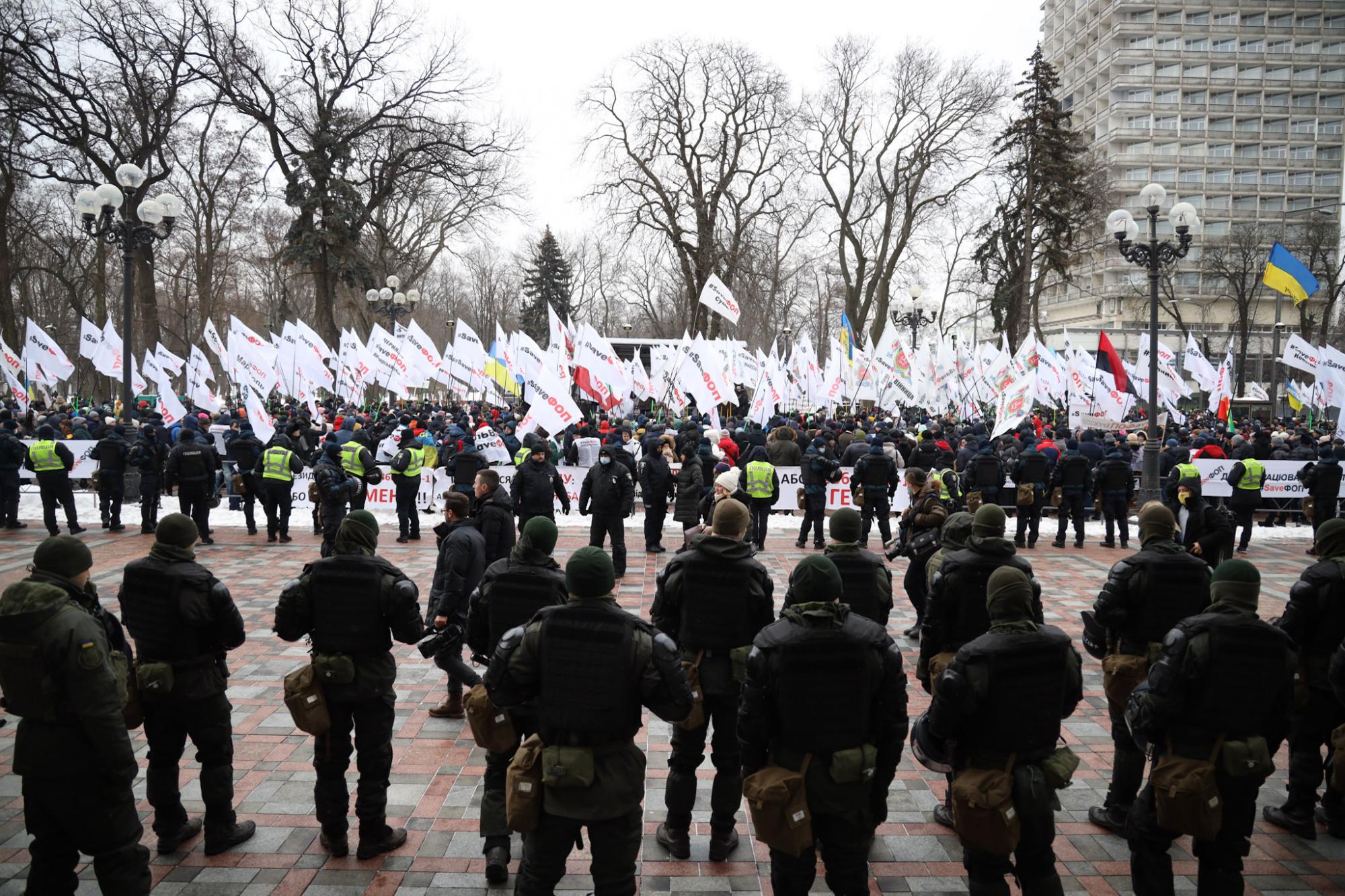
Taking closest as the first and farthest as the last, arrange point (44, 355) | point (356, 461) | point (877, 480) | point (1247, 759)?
point (1247, 759) < point (877, 480) < point (356, 461) < point (44, 355)

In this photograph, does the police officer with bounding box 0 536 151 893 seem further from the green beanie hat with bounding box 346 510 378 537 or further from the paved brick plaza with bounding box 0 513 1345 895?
the green beanie hat with bounding box 346 510 378 537

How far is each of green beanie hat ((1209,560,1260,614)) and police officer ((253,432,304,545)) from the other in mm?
12401

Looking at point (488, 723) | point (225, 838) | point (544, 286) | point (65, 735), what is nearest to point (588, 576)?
point (488, 723)

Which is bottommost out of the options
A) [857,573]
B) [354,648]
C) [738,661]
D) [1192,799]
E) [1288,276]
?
[1192,799]

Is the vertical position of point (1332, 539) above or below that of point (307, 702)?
above

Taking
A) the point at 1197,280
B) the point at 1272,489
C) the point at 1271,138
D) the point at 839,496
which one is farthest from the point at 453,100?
the point at 1271,138

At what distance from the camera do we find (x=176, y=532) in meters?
4.56

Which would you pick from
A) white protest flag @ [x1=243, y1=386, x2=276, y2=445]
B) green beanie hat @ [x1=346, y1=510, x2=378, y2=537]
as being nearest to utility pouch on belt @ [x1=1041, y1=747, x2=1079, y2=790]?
green beanie hat @ [x1=346, y1=510, x2=378, y2=537]

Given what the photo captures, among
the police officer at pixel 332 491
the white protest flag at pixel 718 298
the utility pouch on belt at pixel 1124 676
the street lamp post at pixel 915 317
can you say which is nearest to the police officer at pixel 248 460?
the police officer at pixel 332 491

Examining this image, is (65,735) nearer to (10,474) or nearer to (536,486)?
(536,486)

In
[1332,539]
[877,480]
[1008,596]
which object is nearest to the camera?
[1008,596]

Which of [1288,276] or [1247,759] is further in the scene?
[1288,276]

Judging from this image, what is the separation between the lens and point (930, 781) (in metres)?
5.67

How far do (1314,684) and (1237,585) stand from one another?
1.72 metres
